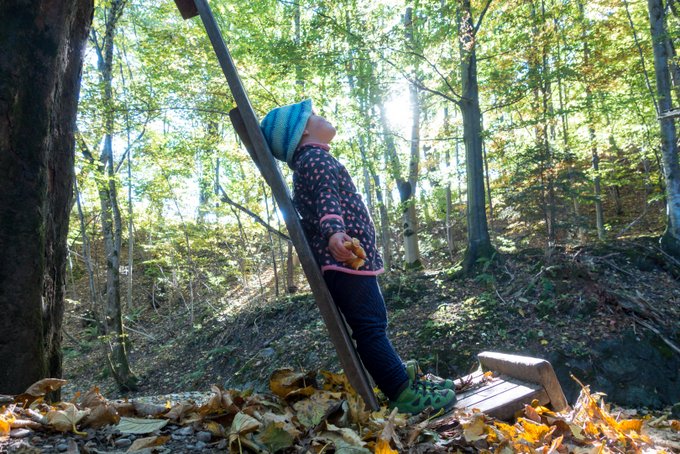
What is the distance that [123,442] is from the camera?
145 centimetres

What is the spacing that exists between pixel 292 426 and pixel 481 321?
13.9 feet

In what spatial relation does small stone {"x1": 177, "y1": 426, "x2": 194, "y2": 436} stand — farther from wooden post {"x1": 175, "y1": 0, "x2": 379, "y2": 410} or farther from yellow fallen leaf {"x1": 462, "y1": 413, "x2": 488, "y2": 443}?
yellow fallen leaf {"x1": 462, "y1": 413, "x2": 488, "y2": 443}

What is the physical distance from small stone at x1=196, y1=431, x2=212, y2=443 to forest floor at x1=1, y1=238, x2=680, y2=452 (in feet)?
4.65

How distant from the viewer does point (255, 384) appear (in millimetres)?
6195

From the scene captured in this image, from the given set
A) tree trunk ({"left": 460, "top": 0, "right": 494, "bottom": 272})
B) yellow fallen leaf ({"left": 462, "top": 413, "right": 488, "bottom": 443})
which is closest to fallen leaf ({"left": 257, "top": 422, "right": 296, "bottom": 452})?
yellow fallen leaf ({"left": 462, "top": 413, "right": 488, "bottom": 443})

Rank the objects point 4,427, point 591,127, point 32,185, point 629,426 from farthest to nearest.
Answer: point 591,127 < point 32,185 < point 629,426 < point 4,427

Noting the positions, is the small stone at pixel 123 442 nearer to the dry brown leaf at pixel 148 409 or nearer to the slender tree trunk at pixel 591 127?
the dry brown leaf at pixel 148 409

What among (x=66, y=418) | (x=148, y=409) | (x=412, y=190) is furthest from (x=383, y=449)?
(x=412, y=190)

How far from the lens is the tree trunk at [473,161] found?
685cm

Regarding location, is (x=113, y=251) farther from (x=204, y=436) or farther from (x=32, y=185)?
(x=204, y=436)

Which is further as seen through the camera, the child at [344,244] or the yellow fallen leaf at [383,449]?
the child at [344,244]

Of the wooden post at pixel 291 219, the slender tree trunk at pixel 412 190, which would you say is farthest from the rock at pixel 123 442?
the slender tree trunk at pixel 412 190

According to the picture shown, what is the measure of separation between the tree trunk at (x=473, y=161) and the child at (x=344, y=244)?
4.87 meters

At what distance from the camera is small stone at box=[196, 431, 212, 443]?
1.54 meters
